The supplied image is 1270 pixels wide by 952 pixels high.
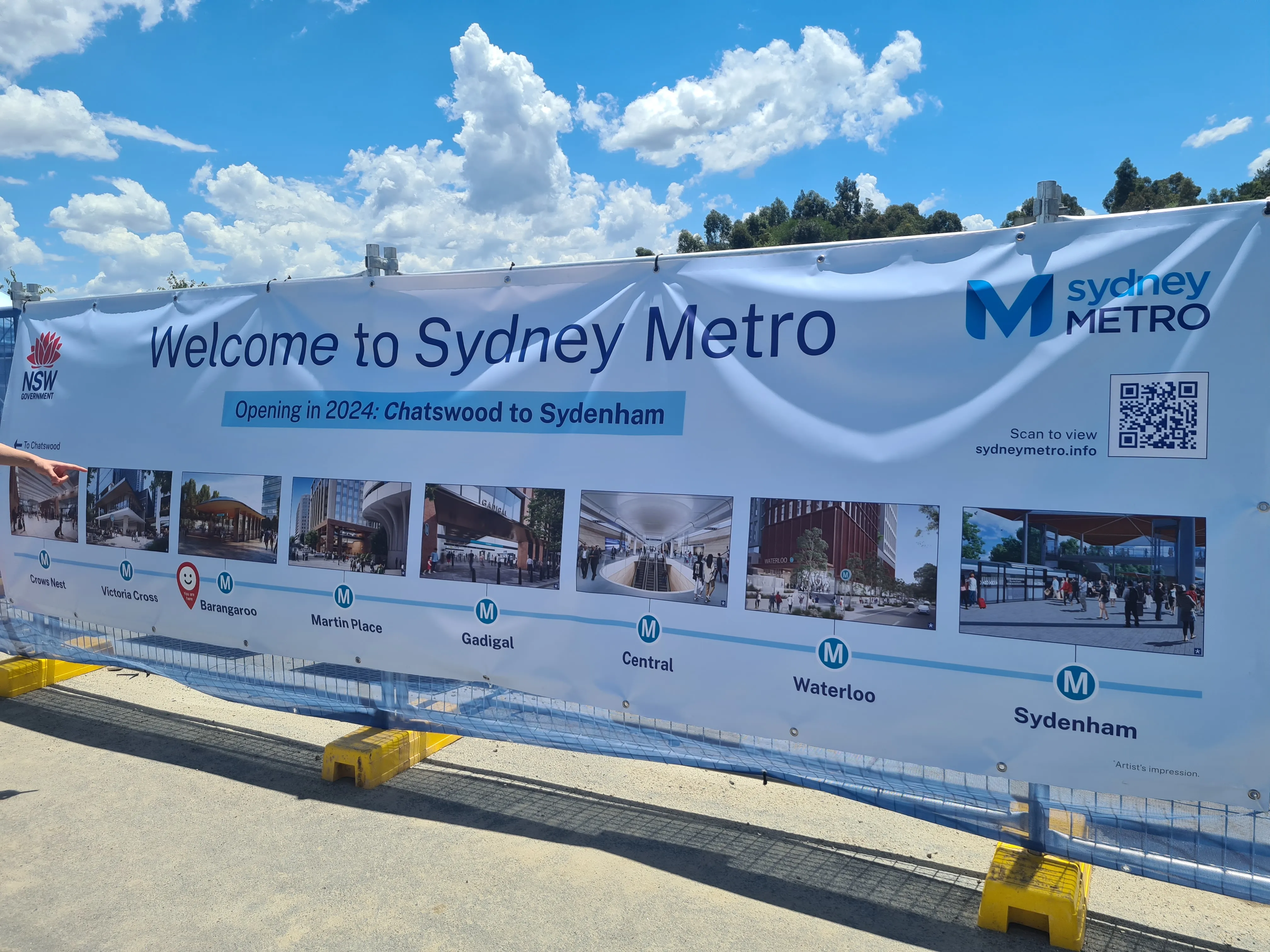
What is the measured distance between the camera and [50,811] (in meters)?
4.37

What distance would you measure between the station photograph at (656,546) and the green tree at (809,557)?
331 mm

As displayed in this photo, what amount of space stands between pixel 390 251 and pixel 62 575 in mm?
3695

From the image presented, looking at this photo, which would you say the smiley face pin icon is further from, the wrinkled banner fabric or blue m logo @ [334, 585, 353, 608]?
blue m logo @ [334, 585, 353, 608]

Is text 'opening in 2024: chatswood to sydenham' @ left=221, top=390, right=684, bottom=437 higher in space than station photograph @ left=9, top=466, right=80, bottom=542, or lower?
higher

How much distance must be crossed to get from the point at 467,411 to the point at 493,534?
0.73 m

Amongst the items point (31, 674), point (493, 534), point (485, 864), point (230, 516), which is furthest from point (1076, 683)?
point (31, 674)

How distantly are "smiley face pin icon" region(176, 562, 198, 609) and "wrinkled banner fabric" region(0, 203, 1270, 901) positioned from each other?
0.02m

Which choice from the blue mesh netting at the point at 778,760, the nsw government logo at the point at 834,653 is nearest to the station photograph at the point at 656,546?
the nsw government logo at the point at 834,653

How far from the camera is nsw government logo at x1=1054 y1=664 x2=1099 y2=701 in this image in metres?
3.27

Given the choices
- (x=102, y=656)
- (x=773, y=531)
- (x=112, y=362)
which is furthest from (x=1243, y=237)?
(x=102, y=656)

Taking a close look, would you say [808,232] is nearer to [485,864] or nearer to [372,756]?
[372,756]

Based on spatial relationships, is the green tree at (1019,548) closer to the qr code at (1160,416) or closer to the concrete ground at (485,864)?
the qr code at (1160,416)

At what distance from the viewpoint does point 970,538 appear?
3461mm

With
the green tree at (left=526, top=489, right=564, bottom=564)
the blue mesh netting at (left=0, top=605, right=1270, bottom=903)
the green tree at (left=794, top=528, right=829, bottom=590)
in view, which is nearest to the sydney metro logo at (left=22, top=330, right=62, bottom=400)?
the blue mesh netting at (left=0, top=605, right=1270, bottom=903)
